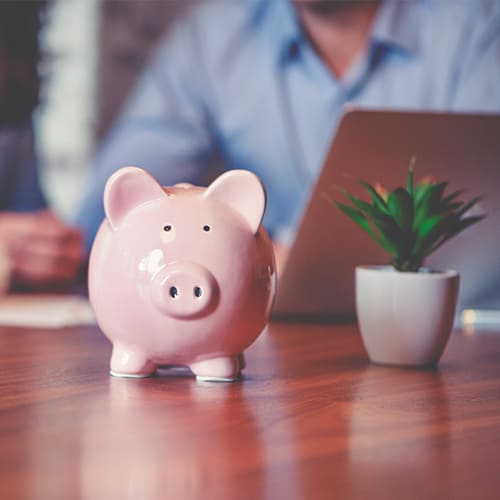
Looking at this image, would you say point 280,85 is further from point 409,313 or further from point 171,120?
point 409,313

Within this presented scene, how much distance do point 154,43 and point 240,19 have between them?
273 millimetres

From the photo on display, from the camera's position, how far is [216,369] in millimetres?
745

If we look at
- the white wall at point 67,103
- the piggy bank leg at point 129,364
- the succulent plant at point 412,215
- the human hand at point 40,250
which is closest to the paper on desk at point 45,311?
the human hand at point 40,250

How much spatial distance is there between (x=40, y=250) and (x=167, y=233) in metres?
1.11

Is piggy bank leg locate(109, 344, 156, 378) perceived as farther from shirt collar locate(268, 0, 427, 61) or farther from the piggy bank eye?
shirt collar locate(268, 0, 427, 61)

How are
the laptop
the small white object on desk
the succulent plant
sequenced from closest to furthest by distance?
1. the succulent plant
2. the laptop
3. the small white object on desk

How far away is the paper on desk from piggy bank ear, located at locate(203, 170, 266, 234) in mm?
481

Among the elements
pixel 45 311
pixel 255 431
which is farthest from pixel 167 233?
pixel 45 311

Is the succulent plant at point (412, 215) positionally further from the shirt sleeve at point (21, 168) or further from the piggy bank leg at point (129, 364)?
the shirt sleeve at point (21, 168)

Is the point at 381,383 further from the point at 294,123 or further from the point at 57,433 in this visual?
the point at 294,123

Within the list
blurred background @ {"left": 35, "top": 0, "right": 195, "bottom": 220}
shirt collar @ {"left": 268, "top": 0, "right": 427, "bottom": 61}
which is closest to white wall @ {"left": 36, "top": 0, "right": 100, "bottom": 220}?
blurred background @ {"left": 35, "top": 0, "right": 195, "bottom": 220}

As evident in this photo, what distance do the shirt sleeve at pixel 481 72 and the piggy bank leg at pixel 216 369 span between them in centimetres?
175

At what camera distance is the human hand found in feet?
5.66

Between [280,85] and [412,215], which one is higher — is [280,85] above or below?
above
